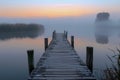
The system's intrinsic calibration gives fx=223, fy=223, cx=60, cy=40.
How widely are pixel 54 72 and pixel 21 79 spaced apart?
212 inches

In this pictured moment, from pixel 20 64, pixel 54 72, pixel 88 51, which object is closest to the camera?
pixel 54 72

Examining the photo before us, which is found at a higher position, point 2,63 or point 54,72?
point 54,72

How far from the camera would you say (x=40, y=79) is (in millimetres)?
6516

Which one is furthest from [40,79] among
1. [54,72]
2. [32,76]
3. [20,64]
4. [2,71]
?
[20,64]

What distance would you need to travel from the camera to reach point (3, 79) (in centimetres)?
1240

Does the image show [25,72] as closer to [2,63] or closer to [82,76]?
[2,63]

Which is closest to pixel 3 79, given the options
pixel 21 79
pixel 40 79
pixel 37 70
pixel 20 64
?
pixel 21 79

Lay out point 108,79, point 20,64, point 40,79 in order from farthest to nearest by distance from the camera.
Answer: point 20,64 < point 40,79 < point 108,79

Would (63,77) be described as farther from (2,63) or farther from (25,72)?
(2,63)

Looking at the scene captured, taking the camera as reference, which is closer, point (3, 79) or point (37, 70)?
point (37, 70)

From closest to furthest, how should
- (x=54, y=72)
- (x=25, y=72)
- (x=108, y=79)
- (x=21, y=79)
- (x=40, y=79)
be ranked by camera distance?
(x=108, y=79), (x=40, y=79), (x=54, y=72), (x=21, y=79), (x=25, y=72)

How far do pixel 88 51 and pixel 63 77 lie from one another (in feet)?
8.67

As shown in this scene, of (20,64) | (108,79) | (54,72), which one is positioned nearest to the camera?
(108,79)

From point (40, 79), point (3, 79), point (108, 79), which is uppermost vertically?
point (108, 79)
